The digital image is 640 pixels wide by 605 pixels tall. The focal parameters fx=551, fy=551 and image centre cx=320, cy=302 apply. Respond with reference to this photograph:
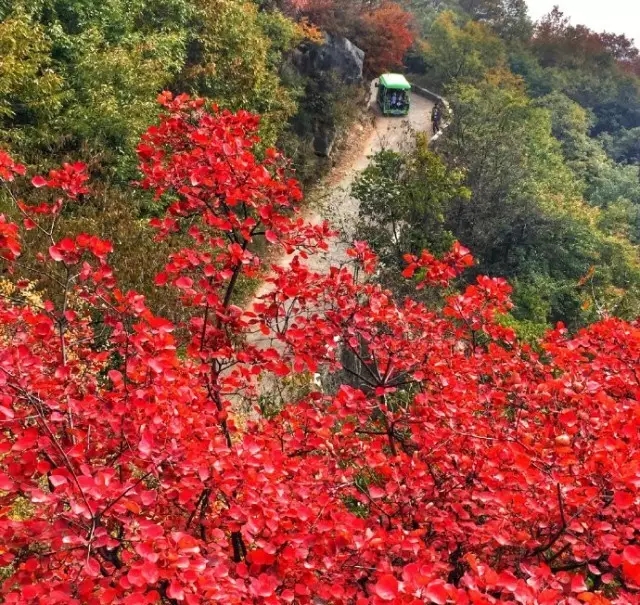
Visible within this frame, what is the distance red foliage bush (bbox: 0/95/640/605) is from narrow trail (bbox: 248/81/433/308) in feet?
27.4

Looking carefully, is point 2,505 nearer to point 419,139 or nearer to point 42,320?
point 42,320

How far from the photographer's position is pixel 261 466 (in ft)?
9.94

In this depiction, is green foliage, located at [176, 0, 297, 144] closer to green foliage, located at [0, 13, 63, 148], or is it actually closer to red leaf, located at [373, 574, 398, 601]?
green foliage, located at [0, 13, 63, 148]

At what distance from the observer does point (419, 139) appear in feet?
46.3

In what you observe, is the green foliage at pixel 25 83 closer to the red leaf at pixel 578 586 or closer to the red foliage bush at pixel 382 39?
the red leaf at pixel 578 586

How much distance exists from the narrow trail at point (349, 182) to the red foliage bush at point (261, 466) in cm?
834

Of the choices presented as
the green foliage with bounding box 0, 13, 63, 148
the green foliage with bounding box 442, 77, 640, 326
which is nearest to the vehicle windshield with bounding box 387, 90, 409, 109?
the green foliage with bounding box 442, 77, 640, 326

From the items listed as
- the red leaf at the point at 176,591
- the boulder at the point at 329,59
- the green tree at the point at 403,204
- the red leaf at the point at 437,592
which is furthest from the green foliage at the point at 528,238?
the red leaf at the point at 176,591

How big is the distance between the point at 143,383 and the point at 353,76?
20.5 m

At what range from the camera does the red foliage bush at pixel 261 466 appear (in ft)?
8.22

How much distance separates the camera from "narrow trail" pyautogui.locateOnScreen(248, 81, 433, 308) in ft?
51.3

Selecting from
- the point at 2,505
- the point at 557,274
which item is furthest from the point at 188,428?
the point at 557,274

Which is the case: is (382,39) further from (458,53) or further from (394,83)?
(458,53)

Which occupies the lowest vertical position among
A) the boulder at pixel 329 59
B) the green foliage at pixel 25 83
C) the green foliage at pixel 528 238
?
the green foliage at pixel 528 238
